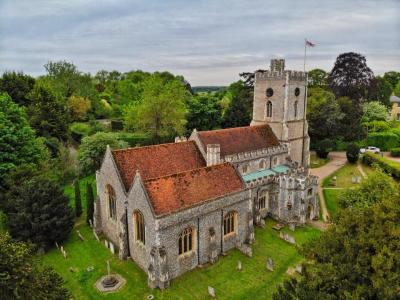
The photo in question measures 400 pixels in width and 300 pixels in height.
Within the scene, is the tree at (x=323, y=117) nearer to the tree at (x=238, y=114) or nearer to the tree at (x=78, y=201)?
the tree at (x=238, y=114)

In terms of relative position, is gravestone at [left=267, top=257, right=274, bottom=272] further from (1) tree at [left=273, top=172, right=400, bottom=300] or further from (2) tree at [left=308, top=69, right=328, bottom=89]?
(2) tree at [left=308, top=69, right=328, bottom=89]

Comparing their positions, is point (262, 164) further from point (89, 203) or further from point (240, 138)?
point (89, 203)

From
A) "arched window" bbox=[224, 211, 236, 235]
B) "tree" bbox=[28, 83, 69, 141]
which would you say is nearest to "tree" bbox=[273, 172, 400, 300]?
"arched window" bbox=[224, 211, 236, 235]

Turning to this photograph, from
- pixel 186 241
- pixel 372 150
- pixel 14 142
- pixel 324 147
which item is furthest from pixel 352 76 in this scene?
pixel 14 142

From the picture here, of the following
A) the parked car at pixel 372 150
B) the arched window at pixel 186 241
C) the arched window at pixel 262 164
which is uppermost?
the arched window at pixel 262 164

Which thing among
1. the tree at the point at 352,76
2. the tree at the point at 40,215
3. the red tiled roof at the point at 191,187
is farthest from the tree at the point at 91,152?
the tree at the point at 352,76

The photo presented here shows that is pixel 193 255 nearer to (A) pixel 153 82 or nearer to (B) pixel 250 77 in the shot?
(A) pixel 153 82

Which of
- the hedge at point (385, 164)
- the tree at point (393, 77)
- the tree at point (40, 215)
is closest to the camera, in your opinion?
the tree at point (40, 215)
